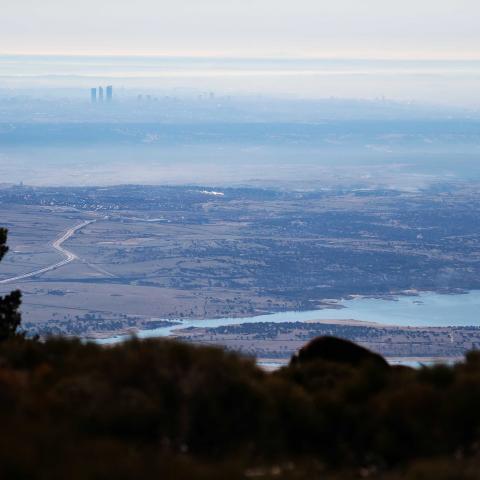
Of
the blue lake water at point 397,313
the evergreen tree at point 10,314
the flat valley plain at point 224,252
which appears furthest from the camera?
the flat valley plain at point 224,252

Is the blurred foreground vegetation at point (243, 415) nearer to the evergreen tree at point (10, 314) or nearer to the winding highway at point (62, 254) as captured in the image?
the evergreen tree at point (10, 314)

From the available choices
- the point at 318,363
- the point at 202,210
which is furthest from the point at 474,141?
the point at 318,363

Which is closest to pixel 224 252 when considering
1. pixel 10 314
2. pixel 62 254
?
pixel 62 254

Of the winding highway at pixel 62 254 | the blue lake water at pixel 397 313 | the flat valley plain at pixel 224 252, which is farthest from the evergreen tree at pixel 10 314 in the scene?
the winding highway at pixel 62 254

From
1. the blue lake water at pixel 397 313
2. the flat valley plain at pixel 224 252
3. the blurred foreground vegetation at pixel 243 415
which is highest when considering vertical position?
the blurred foreground vegetation at pixel 243 415

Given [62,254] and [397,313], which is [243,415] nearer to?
[397,313]

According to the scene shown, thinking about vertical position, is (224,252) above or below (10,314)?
below

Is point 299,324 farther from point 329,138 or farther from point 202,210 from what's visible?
point 329,138
